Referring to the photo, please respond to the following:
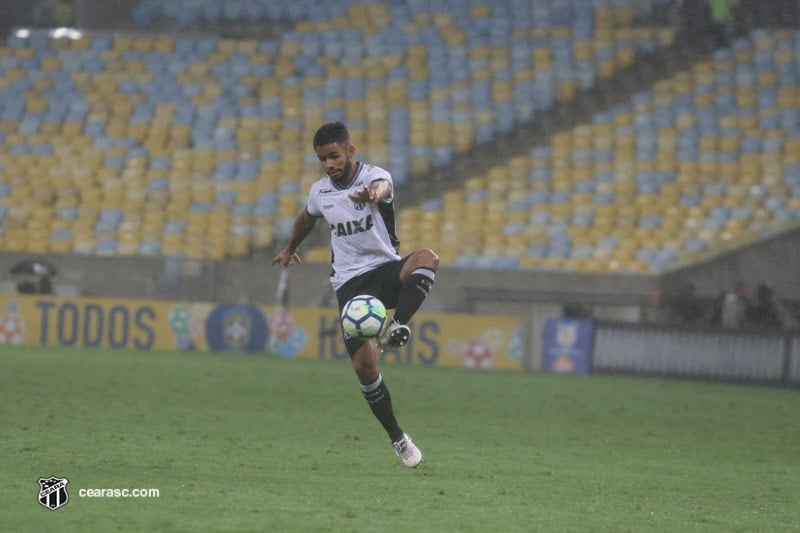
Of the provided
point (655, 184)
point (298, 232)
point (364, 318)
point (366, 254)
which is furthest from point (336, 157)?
point (655, 184)

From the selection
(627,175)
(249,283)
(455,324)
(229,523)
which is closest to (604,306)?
(455,324)

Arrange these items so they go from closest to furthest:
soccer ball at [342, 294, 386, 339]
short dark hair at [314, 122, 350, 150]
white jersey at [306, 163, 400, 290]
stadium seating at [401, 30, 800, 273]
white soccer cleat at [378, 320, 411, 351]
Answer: white soccer cleat at [378, 320, 411, 351] < soccer ball at [342, 294, 386, 339] < short dark hair at [314, 122, 350, 150] < white jersey at [306, 163, 400, 290] < stadium seating at [401, 30, 800, 273]

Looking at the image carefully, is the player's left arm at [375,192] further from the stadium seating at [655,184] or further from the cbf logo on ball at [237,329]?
the stadium seating at [655,184]

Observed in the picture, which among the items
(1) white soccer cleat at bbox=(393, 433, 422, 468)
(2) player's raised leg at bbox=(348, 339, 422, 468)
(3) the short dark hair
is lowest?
(1) white soccer cleat at bbox=(393, 433, 422, 468)

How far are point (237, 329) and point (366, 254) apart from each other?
12898 mm

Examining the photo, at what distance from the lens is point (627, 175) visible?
23578 millimetres

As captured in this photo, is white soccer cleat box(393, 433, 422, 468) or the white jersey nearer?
white soccer cleat box(393, 433, 422, 468)

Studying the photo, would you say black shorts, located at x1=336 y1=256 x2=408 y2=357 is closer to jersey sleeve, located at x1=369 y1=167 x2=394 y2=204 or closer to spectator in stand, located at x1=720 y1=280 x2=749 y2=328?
jersey sleeve, located at x1=369 y1=167 x2=394 y2=204

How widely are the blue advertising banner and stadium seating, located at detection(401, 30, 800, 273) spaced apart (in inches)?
61.5

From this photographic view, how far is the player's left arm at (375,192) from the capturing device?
7875 mm

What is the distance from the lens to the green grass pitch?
634 centimetres

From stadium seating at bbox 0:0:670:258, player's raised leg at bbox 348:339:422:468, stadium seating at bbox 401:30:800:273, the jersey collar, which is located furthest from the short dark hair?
stadium seating at bbox 0:0:670:258

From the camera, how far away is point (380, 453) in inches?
361

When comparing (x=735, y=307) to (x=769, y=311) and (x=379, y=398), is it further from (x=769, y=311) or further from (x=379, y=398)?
(x=379, y=398)
